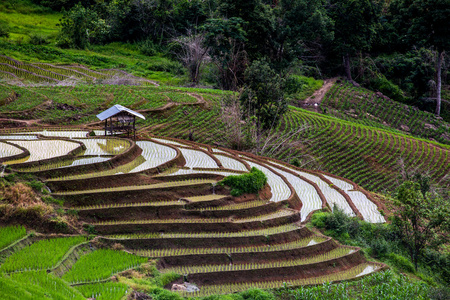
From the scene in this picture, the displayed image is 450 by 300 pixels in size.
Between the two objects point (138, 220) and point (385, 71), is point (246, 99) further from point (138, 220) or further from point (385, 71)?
point (385, 71)

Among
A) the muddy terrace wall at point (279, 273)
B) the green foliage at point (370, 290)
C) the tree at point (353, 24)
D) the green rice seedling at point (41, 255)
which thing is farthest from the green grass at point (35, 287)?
the tree at point (353, 24)

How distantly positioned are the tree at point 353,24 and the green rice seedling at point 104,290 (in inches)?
1494

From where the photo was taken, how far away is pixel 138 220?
11.6 m

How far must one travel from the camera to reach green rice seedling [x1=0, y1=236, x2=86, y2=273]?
8.56 meters

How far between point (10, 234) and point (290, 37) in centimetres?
3021

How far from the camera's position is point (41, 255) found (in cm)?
916

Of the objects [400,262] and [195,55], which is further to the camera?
[195,55]

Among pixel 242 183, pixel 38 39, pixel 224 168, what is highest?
pixel 38 39

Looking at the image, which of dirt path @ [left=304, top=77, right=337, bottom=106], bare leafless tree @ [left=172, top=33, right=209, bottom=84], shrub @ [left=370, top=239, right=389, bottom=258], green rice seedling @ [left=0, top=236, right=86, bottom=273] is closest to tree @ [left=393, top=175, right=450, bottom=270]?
shrub @ [left=370, top=239, right=389, bottom=258]

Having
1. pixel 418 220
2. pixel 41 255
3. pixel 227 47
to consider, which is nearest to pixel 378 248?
pixel 418 220

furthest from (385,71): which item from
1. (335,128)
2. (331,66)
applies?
(335,128)

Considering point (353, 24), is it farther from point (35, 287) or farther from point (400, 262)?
point (35, 287)

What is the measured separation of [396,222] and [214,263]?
6629 mm

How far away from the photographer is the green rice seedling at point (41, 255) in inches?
337
